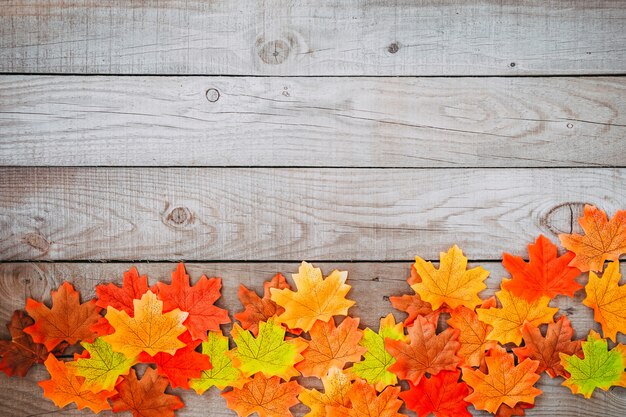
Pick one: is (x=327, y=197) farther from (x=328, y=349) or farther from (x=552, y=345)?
(x=552, y=345)

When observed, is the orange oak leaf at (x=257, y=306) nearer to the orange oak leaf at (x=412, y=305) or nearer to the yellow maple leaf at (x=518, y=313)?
the orange oak leaf at (x=412, y=305)

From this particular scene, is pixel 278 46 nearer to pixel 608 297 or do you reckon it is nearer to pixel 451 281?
pixel 451 281

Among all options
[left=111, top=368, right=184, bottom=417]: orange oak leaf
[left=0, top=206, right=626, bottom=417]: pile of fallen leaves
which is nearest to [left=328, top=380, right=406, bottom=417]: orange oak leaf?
[left=0, top=206, right=626, bottom=417]: pile of fallen leaves

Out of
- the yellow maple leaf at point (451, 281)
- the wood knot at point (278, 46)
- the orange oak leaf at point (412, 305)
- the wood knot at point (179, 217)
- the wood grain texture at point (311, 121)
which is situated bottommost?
the orange oak leaf at point (412, 305)

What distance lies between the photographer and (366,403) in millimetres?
1252

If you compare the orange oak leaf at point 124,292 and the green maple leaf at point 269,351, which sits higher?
the orange oak leaf at point 124,292

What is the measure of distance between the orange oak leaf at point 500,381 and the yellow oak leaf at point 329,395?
0.88 feet

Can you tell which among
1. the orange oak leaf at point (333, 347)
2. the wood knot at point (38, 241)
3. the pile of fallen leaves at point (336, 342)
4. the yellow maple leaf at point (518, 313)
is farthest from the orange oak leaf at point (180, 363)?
the yellow maple leaf at point (518, 313)

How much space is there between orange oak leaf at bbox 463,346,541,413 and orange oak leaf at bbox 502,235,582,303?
0.15 meters

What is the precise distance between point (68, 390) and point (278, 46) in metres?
0.90

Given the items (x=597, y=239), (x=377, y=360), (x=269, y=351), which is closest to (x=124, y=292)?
(x=269, y=351)

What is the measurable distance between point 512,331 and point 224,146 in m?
0.76

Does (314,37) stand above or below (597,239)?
above

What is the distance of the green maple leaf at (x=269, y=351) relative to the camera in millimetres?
1248
